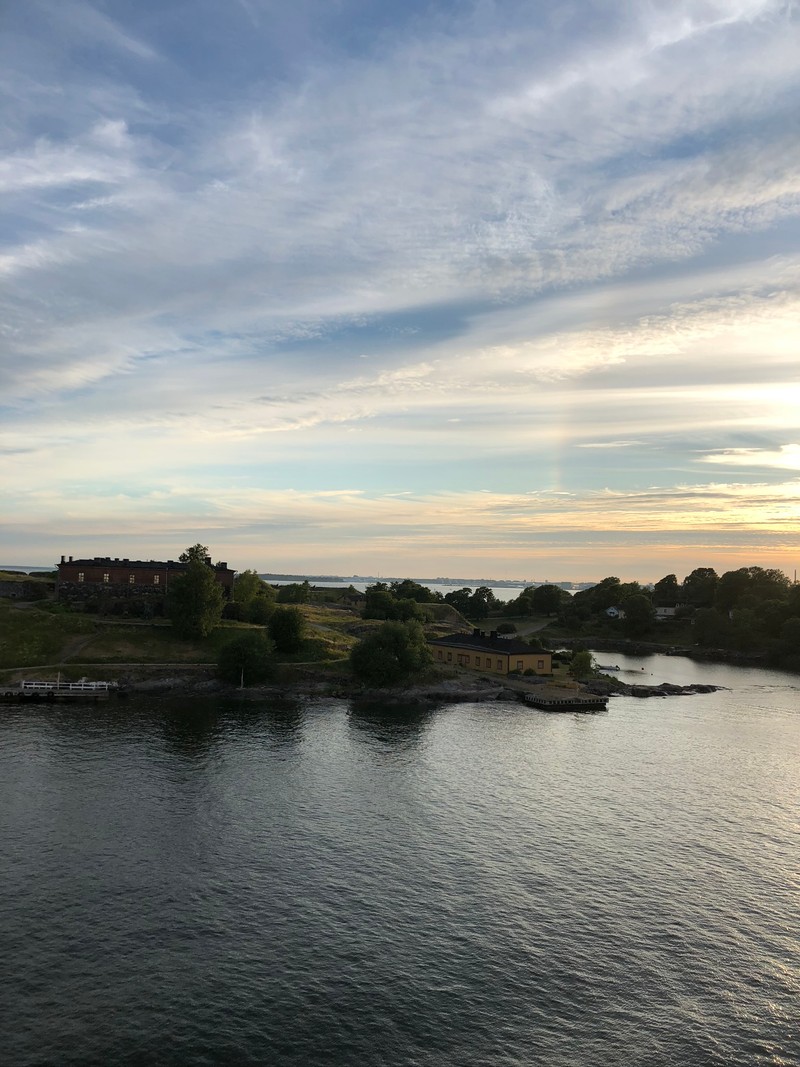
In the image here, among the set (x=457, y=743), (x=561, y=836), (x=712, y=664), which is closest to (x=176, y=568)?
(x=457, y=743)

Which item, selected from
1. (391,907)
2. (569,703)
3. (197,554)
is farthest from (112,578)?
(391,907)

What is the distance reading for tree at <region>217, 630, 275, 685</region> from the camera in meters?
121

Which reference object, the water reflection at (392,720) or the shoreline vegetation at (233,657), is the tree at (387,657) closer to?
the shoreline vegetation at (233,657)

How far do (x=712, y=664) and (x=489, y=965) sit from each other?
179280 millimetres

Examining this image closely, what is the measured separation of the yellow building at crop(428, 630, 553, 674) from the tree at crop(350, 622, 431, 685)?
21.0 m

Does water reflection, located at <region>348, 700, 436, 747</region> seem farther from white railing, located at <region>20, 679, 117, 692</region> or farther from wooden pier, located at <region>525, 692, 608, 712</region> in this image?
white railing, located at <region>20, 679, 117, 692</region>

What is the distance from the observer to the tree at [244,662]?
121 meters

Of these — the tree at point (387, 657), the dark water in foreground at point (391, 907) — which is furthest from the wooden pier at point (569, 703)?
the dark water in foreground at point (391, 907)

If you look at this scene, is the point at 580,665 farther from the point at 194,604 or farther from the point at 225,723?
the point at 194,604

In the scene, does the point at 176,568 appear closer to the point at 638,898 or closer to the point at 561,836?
the point at 561,836

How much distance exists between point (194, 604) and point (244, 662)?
740 inches

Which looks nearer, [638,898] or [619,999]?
[619,999]

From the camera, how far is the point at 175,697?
116 m

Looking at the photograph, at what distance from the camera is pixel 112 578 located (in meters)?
154
